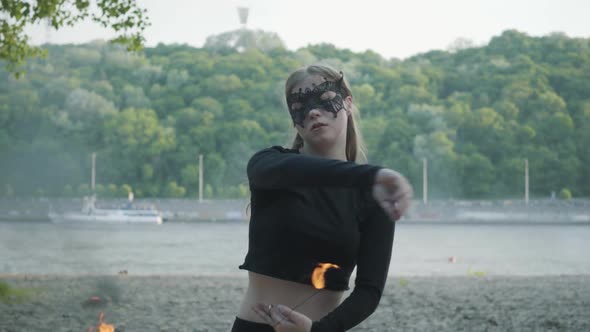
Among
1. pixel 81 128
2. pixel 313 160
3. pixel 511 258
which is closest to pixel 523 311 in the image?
pixel 313 160

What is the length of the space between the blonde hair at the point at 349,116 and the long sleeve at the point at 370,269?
0.91 ft

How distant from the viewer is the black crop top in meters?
2.27

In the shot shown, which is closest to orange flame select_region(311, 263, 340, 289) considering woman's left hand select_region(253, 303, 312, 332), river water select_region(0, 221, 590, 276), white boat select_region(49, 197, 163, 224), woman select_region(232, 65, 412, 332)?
woman select_region(232, 65, 412, 332)

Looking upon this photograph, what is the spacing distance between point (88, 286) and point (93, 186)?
9419cm

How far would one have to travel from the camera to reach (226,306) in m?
11.3

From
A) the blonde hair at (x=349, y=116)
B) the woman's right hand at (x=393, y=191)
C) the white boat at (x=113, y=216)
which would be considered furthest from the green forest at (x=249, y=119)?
the woman's right hand at (x=393, y=191)

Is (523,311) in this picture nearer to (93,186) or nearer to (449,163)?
(449,163)

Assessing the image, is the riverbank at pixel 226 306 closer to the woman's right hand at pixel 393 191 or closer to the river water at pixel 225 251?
the river water at pixel 225 251

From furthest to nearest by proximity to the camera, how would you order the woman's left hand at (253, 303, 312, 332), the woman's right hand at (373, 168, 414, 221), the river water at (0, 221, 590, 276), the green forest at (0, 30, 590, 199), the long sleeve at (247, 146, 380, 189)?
the green forest at (0, 30, 590, 199)
the river water at (0, 221, 590, 276)
the woman's left hand at (253, 303, 312, 332)
the long sleeve at (247, 146, 380, 189)
the woman's right hand at (373, 168, 414, 221)

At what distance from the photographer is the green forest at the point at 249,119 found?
10075cm

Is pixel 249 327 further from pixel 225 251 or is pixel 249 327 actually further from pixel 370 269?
pixel 225 251

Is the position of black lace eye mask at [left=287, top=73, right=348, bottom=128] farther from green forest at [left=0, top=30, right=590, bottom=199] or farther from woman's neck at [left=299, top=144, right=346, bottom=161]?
green forest at [left=0, top=30, right=590, bottom=199]

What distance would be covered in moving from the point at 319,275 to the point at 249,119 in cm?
10691

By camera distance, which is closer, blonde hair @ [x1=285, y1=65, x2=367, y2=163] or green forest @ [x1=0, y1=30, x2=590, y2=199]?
blonde hair @ [x1=285, y1=65, x2=367, y2=163]
